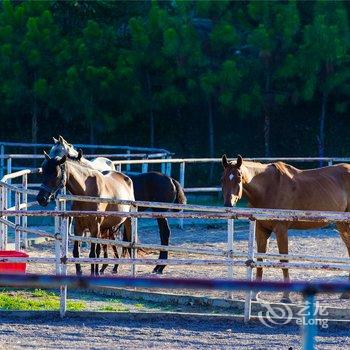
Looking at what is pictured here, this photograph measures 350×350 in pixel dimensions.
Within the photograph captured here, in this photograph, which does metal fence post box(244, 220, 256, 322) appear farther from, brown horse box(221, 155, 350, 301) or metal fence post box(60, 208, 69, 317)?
metal fence post box(60, 208, 69, 317)

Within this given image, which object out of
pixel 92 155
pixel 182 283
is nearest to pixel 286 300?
pixel 182 283

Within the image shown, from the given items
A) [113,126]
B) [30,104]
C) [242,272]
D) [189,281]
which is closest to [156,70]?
[113,126]

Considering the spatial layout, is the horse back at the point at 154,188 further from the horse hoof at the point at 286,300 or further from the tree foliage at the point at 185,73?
the tree foliage at the point at 185,73

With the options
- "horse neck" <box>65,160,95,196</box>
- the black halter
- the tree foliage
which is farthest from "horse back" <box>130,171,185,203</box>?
the tree foliage

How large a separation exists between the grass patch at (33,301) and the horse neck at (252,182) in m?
2.24

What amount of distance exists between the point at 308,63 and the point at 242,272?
1126 cm

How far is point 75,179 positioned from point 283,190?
2.47 metres

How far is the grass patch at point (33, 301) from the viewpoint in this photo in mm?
9477

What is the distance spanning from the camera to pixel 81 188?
460 inches

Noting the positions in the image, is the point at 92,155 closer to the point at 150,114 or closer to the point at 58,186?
the point at 58,186

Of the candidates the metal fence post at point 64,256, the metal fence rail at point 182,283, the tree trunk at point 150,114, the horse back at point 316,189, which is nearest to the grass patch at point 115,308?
the metal fence post at point 64,256

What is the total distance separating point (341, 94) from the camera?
24.3 metres

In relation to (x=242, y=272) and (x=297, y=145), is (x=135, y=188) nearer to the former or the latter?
(x=242, y=272)

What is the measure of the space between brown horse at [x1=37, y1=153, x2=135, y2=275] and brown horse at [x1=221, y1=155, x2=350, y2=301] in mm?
1665
